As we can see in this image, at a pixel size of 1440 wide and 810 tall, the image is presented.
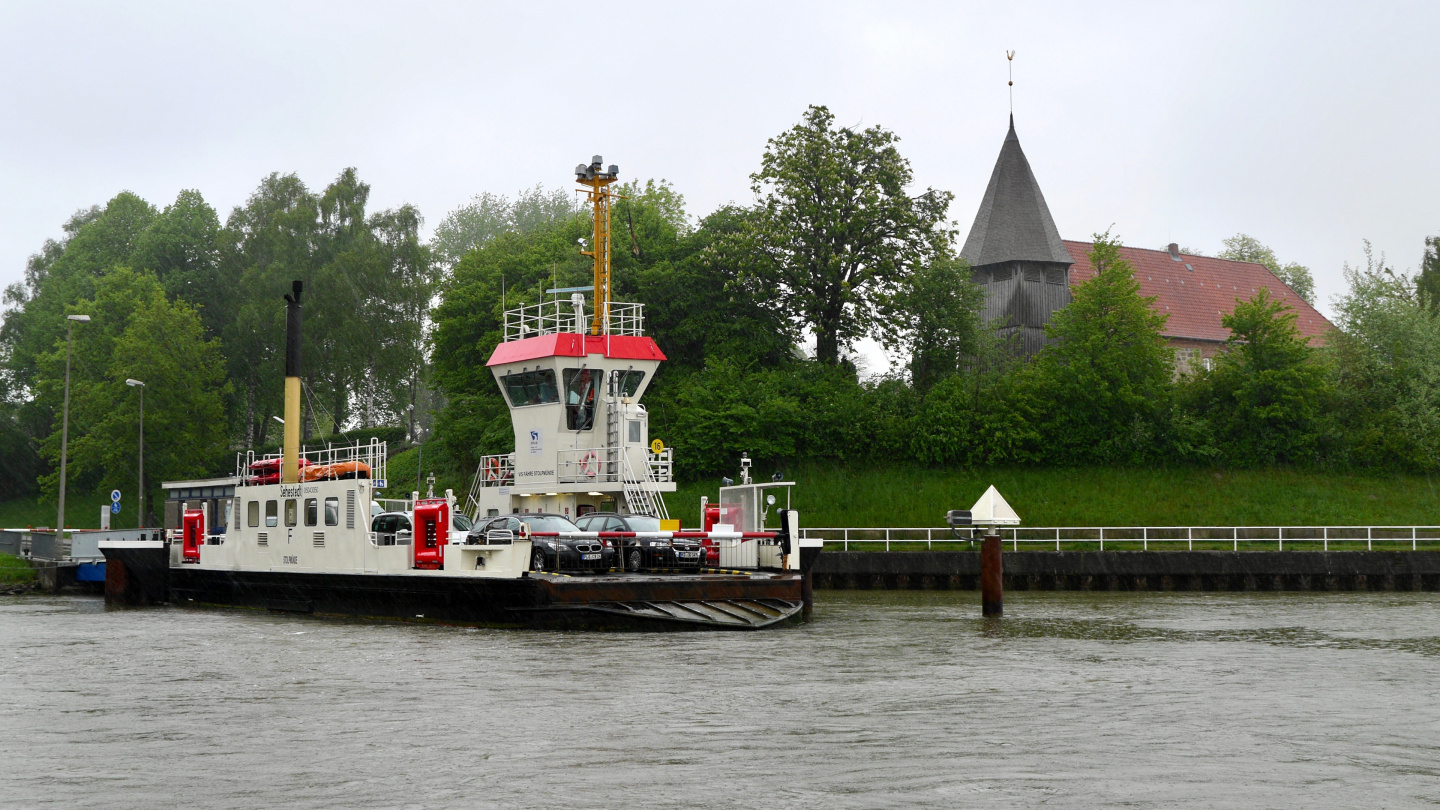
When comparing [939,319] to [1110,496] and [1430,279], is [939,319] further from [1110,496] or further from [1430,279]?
[1430,279]

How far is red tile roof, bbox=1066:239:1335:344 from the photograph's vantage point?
8138 cm

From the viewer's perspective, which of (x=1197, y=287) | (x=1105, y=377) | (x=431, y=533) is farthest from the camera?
(x=1197, y=287)

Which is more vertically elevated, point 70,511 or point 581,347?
point 581,347

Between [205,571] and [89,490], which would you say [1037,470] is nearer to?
[205,571]

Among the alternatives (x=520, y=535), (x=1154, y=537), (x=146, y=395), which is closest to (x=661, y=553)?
(x=520, y=535)

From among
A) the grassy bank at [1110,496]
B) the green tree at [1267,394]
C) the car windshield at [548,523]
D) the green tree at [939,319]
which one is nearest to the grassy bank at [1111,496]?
the grassy bank at [1110,496]

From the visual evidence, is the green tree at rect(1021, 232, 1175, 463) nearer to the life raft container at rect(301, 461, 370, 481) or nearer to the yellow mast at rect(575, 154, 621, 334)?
the yellow mast at rect(575, 154, 621, 334)

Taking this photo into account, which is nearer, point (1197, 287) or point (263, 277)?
point (263, 277)

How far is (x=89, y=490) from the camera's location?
80.1m

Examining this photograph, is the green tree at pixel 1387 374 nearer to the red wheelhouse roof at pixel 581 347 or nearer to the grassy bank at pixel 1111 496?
the grassy bank at pixel 1111 496

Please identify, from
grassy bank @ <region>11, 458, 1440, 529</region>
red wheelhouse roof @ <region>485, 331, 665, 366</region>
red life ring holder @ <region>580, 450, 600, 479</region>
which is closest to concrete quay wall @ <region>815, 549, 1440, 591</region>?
grassy bank @ <region>11, 458, 1440, 529</region>

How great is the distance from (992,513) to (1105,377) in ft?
98.2

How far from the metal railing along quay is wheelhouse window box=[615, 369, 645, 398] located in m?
10.3

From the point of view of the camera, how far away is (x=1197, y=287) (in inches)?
3339
